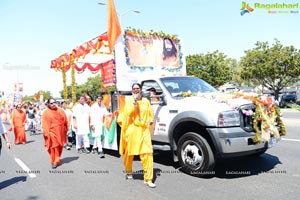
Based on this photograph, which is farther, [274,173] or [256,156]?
[256,156]

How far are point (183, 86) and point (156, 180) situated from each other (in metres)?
2.20

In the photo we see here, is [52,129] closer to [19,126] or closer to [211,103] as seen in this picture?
[211,103]

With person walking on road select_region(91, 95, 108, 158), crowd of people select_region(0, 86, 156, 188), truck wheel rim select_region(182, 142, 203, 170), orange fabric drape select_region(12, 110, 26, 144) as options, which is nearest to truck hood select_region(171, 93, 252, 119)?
truck wheel rim select_region(182, 142, 203, 170)

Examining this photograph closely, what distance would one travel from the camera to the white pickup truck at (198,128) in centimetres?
481

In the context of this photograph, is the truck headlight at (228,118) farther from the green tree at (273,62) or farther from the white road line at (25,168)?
the green tree at (273,62)

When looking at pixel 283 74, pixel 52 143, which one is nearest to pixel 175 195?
pixel 52 143

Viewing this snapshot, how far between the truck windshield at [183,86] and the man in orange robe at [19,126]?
7397mm

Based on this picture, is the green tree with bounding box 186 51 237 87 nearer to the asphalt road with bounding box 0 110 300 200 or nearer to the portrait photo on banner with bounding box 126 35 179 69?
the portrait photo on banner with bounding box 126 35 179 69

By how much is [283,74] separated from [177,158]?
29.8 meters

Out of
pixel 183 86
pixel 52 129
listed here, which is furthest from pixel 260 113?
pixel 52 129

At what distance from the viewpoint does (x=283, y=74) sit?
31578mm

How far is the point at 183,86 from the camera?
636 cm

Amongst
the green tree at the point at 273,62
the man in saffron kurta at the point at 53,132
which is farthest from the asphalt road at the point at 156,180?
the green tree at the point at 273,62

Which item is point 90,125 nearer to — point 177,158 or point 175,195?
point 177,158
